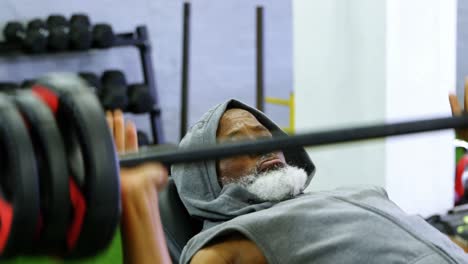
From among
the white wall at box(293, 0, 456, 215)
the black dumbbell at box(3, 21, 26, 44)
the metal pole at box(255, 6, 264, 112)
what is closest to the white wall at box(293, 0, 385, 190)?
the white wall at box(293, 0, 456, 215)

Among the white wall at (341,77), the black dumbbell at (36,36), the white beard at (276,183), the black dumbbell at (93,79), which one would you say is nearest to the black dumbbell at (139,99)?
the black dumbbell at (93,79)

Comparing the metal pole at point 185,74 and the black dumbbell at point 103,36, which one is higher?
the black dumbbell at point 103,36

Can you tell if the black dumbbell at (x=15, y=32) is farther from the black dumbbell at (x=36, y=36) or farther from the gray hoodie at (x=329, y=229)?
the gray hoodie at (x=329, y=229)

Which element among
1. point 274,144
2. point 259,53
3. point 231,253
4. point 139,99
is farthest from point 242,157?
point 139,99

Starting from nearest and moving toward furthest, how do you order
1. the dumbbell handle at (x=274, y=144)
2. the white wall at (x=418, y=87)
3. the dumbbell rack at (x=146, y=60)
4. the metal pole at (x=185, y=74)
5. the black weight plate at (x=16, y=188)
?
1. the black weight plate at (x=16, y=188)
2. the dumbbell handle at (x=274, y=144)
3. the white wall at (x=418, y=87)
4. the metal pole at (x=185, y=74)
5. the dumbbell rack at (x=146, y=60)

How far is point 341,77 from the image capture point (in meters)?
3.36

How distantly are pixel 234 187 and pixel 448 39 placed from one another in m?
1.69

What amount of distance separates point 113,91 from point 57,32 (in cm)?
48

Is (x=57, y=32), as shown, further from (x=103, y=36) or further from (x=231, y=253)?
(x=231, y=253)

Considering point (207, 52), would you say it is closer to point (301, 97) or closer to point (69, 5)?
point (69, 5)

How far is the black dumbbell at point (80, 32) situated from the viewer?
4574 millimetres

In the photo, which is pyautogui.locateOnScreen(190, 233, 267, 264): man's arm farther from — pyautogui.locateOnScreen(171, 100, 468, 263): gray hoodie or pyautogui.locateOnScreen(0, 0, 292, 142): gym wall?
pyautogui.locateOnScreen(0, 0, 292, 142): gym wall

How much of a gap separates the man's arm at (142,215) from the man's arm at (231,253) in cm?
60

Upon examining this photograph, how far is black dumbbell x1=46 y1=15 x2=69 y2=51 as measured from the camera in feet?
14.9
